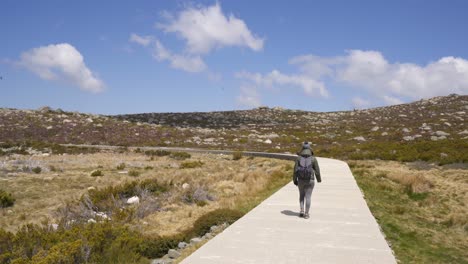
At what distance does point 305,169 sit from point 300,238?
2397mm

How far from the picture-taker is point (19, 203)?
15.8 metres

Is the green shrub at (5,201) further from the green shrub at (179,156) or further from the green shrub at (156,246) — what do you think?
the green shrub at (179,156)

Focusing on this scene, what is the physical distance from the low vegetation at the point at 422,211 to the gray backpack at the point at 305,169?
2.42m

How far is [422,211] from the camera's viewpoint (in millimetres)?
14695

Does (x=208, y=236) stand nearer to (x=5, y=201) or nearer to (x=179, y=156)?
(x=5, y=201)

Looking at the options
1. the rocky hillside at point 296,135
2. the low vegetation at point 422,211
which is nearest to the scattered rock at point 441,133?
the rocky hillside at point 296,135

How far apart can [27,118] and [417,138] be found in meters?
56.2

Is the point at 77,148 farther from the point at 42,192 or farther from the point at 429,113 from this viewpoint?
the point at 429,113

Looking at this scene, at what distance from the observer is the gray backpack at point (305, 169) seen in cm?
985

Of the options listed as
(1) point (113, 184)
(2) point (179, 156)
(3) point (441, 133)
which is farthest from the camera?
(3) point (441, 133)

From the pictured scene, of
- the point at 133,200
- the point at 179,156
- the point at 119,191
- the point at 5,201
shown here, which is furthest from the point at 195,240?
the point at 179,156

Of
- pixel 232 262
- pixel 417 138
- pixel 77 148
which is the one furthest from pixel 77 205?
pixel 417 138

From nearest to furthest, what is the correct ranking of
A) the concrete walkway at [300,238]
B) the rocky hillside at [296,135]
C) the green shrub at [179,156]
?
the concrete walkway at [300,238] → the rocky hillside at [296,135] → the green shrub at [179,156]

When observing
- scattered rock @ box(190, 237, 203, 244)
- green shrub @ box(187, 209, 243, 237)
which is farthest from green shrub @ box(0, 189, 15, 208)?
scattered rock @ box(190, 237, 203, 244)
